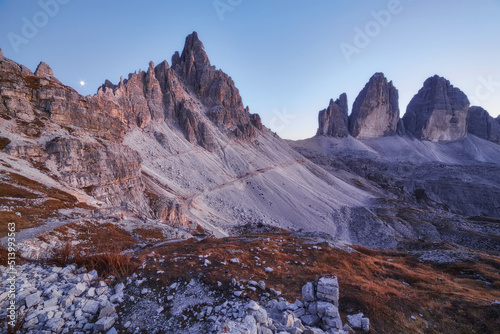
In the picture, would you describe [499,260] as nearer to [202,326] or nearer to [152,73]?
[202,326]

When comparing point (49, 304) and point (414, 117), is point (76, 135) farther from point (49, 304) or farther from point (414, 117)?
point (414, 117)

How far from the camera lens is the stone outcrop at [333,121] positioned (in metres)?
153

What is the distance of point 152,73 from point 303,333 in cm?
9251

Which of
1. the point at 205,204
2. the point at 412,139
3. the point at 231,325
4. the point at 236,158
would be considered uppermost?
the point at 412,139

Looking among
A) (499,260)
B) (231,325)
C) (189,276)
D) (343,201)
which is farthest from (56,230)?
(343,201)

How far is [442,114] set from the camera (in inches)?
5965

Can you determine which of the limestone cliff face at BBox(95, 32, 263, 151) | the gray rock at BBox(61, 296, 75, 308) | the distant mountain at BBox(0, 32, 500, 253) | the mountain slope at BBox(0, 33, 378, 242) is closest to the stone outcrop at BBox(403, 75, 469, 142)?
the distant mountain at BBox(0, 32, 500, 253)

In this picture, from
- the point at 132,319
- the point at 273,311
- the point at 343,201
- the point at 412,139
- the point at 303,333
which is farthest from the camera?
the point at 412,139

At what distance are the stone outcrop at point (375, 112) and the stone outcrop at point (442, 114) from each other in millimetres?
18496

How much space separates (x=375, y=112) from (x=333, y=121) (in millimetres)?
29786

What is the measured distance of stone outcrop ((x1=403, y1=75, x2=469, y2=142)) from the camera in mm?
151500

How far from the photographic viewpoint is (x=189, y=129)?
76.1m

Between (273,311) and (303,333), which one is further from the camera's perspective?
(273,311)

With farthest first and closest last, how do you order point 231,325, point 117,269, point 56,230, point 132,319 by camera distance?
point 56,230 → point 117,269 → point 132,319 → point 231,325
